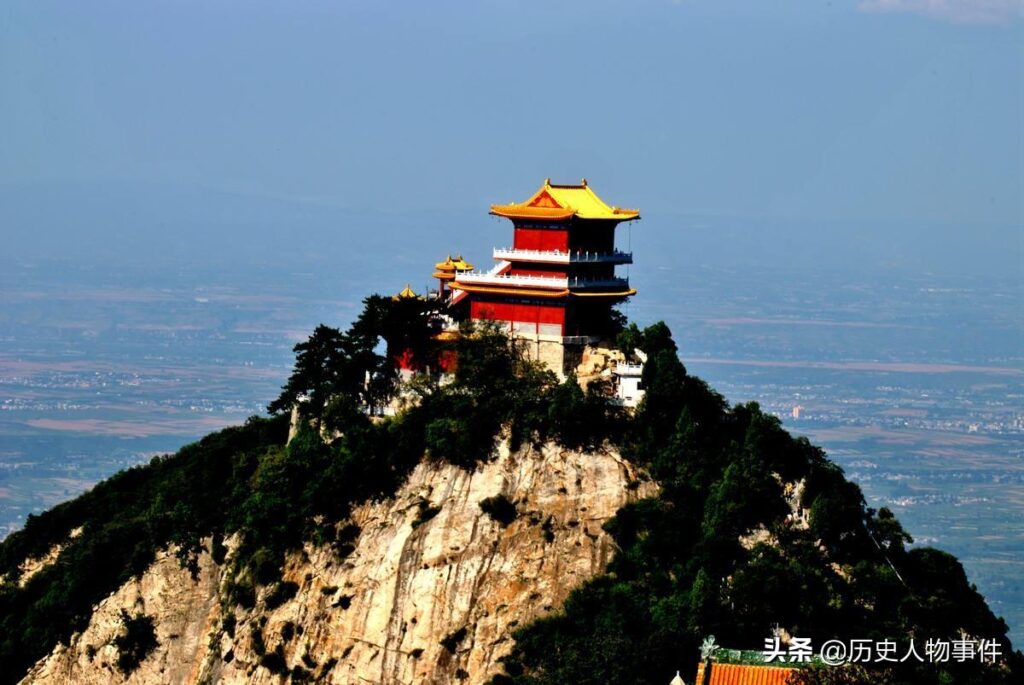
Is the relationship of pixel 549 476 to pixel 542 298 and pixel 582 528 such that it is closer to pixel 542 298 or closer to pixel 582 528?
pixel 582 528

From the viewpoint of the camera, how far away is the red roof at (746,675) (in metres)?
36.5

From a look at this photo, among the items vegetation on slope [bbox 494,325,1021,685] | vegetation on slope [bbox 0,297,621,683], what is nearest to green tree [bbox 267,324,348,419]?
vegetation on slope [bbox 0,297,621,683]

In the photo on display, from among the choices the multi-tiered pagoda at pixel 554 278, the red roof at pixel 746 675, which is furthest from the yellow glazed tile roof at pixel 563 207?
the red roof at pixel 746 675

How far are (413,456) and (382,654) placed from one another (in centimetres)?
538

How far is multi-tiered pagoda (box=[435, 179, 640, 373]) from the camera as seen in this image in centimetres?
5166

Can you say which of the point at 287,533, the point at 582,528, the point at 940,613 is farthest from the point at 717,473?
the point at 287,533

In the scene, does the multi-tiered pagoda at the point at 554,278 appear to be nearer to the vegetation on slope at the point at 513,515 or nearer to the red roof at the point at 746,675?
the vegetation on slope at the point at 513,515

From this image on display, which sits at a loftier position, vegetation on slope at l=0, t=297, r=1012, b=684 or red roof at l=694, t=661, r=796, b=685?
vegetation on slope at l=0, t=297, r=1012, b=684

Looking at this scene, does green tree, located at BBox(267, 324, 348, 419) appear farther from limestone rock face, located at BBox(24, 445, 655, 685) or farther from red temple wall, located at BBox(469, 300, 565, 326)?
limestone rock face, located at BBox(24, 445, 655, 685)

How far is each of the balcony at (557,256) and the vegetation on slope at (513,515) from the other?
2308mm

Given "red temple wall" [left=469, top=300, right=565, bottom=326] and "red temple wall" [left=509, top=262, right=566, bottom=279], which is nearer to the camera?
"red temple wall" [left=469, top=300, right=565, bottom=326]

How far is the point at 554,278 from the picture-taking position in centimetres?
5191

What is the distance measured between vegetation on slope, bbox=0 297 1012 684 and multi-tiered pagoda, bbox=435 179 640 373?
44.3 inches

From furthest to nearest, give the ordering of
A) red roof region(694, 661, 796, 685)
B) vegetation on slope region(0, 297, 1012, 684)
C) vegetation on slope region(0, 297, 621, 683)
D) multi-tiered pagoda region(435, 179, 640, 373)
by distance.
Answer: multi-tiered pagoda region(435, 179, 640, 373) < vegetation on slope region(0, 297, 621, 683) < vegetation on slope region(0, 297, 1012, 684) < red roof region(694, 661, 796, 685)
